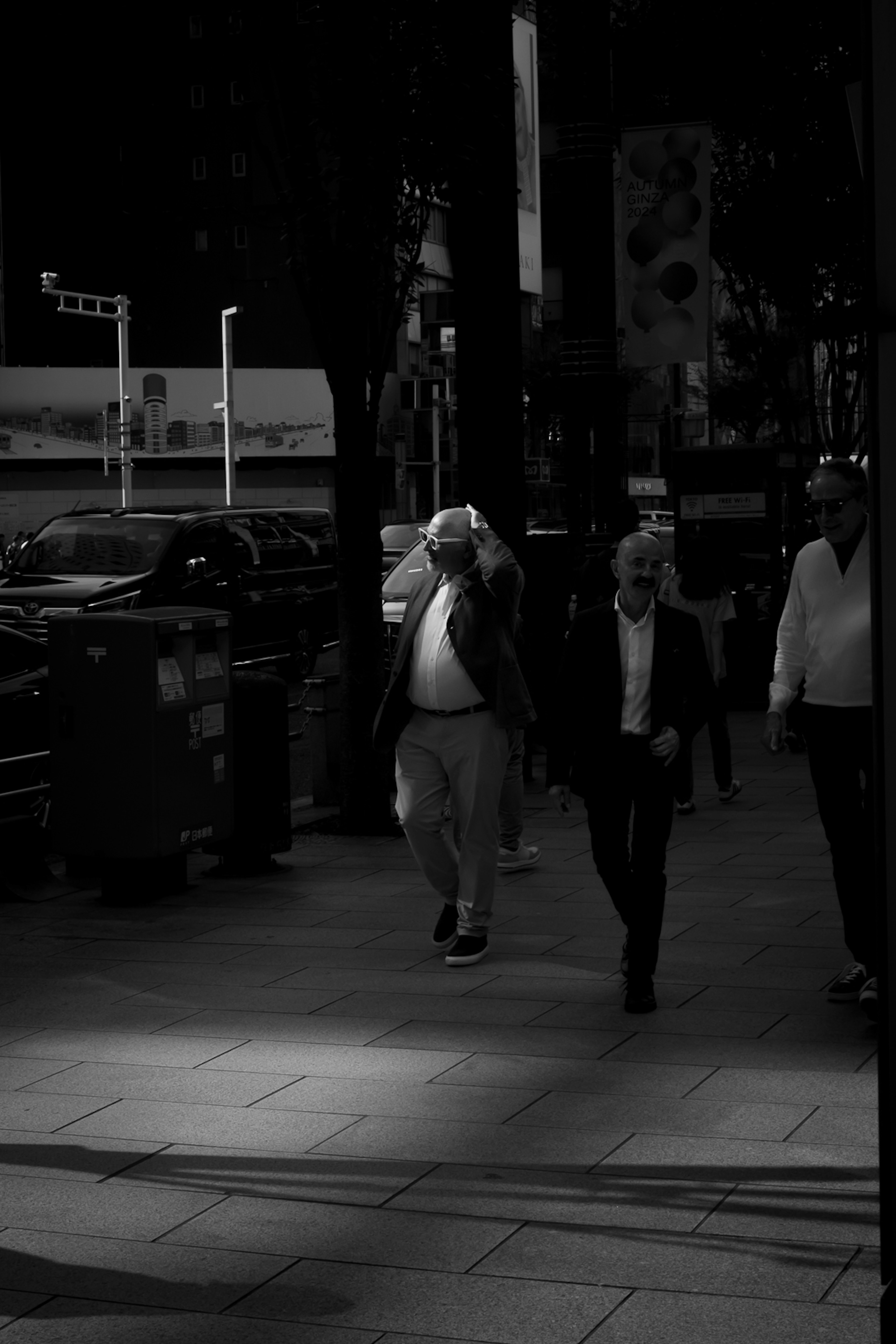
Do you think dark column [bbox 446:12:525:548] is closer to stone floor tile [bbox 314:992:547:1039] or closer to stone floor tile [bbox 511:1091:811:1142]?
stone floor tile [bbox 314:992:547:1039]

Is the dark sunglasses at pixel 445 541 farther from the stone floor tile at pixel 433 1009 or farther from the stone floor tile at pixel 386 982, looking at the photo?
the stone floor tile at pixel 433 1009

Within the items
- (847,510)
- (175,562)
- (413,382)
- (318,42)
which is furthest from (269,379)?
(847,510)

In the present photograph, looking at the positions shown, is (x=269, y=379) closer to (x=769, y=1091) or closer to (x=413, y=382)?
(x=413, y=382)

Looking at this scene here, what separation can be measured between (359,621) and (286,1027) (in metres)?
4.56

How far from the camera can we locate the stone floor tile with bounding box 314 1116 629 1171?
487 cm

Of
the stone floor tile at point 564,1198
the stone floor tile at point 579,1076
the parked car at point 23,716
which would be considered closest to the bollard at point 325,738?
the parked car at point 23,716

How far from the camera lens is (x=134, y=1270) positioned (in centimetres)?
416

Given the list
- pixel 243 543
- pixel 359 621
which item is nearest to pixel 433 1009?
pixel 359 621

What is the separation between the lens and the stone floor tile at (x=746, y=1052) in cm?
573

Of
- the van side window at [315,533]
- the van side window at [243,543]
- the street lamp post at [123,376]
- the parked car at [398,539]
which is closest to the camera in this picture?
the van side window at [243,543]

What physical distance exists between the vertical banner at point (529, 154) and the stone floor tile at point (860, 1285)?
131ft

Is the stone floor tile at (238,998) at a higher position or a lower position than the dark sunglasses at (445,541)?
lower

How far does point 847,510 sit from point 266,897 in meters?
3.82

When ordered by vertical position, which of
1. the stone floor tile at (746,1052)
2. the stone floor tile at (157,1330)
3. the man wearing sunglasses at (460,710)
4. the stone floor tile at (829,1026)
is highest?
the man wearing sunglasses at (460,710)
